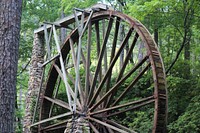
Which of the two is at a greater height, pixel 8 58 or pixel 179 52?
pixel 8 58

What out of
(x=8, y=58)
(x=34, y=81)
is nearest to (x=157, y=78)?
(x=8, y=58)

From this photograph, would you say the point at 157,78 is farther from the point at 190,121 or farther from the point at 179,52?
the point at 179,52

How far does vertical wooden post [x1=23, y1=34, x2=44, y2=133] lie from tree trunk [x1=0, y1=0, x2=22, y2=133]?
612 centimetres

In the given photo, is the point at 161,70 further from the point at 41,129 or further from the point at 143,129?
the point at 41,129

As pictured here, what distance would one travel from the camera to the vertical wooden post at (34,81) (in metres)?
11.2

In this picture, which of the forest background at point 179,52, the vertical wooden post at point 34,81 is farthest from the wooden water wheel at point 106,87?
the forest background at point 179,52

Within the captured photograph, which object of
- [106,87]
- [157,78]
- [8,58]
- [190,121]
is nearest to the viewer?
[8,58]

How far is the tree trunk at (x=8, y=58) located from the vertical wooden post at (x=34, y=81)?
20.1ft

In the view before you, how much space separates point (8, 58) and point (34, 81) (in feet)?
21.7

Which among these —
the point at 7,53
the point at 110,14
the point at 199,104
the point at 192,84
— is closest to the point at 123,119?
the point at 192,84

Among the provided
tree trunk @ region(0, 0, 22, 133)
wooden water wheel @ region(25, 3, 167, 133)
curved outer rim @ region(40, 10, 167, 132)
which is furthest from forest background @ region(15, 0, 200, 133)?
tree trunk @ region(0, 0, 22, 133)

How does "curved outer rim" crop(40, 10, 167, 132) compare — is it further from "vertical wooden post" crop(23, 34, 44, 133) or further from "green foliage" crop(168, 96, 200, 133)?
"vertical wooden post" crop(23, 34, 44, 133)

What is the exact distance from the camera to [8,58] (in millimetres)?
4848

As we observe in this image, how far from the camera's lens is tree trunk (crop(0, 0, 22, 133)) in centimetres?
474
